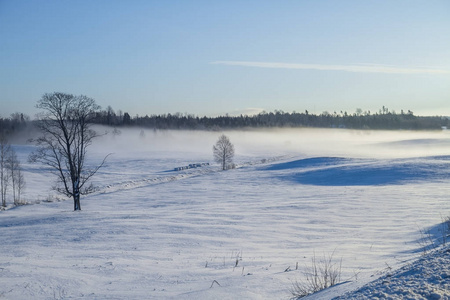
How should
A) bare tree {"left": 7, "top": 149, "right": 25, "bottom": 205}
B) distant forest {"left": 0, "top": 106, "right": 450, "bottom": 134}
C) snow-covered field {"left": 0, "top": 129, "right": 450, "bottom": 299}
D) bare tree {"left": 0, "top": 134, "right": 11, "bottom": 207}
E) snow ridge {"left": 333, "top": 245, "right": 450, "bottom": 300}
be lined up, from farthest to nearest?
distant forest {"left": 0, "top": 106, "right": 450, "bottom": 134}, bare tree {"left": 7, "top": 149, "right": 25, "bottom": 205}, bare tree {"left": 0, "top": 134, "right": 11, "bottom": 207}, snow-covered field {"left": 0, "top": 129, "right": 450, "bottom": 299}, snow ridge {"left": 333, "top": 245, "right": 450, "bottom": 300}

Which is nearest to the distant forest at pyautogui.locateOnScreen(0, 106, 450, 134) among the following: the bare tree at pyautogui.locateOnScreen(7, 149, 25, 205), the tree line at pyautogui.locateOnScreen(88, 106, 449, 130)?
the tree line at pyautogui.locateOnScreen(88, 106, 449, 130)

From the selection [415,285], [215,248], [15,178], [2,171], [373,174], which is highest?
[415,285]

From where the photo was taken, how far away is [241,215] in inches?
664

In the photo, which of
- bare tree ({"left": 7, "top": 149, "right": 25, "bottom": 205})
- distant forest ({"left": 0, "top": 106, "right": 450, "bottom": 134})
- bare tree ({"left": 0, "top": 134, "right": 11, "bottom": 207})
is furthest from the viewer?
distant forest ({"left": 0, "top": 106, "right": 450, "bottom": 134})

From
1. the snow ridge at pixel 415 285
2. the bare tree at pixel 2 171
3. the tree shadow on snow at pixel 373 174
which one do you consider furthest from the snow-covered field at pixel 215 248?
the bare tree at pixel 2 171

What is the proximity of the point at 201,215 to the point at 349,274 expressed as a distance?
11.0 meters

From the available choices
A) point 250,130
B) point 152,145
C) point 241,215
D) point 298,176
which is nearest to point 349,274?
point 241,215

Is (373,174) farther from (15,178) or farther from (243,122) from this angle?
(243,122)

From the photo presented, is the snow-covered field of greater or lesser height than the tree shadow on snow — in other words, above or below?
above

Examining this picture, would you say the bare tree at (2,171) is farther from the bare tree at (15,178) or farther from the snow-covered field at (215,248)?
the snow-covered field at (215,248)

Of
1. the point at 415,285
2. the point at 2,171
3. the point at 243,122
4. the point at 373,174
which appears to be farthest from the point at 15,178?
the point at 243,122

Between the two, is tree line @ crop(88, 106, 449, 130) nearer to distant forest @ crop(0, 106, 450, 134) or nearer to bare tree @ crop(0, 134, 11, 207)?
distant forest @ crop(0, 106, 450, 134)

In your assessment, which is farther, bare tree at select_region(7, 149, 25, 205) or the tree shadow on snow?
bare tree at select_region(7, 149, 25, 205)

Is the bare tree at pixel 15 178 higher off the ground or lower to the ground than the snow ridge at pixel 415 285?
lower
